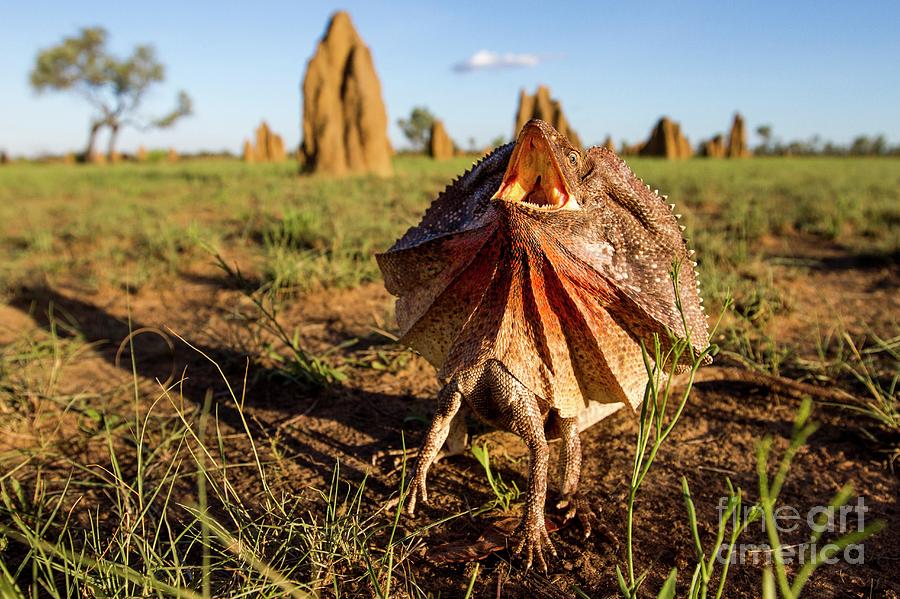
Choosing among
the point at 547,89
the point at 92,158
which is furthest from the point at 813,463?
the point at 92,158

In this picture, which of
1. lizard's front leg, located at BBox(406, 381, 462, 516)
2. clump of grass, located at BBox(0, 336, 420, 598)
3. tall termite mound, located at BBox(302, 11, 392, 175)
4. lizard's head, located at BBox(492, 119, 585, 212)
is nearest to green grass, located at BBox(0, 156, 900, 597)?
clump of grass, located at BBox(0, 336, 420, 598)

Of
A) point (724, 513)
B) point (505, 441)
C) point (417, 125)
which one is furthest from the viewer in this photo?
point (417, 125)

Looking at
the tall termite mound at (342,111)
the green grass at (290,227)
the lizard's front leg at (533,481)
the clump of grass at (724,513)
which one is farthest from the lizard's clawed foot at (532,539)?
the tall termite mound at (342,111)

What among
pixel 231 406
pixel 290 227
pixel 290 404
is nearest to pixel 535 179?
pixel 290 404

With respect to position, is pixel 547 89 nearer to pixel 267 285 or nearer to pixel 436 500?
pixel 267 285

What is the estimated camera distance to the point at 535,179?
4.93ft

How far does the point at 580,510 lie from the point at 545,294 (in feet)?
2.34

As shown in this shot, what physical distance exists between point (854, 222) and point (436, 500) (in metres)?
6.33

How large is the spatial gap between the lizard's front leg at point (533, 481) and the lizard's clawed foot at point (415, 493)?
0.32m

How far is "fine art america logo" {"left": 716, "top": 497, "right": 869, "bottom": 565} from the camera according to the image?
1.58 meters

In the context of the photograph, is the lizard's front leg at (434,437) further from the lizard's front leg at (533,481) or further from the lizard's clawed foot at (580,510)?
the lizard's clawed foot at (580,510)

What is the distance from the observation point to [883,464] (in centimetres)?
200

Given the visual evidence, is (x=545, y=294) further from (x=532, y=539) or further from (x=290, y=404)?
(x=290, y=404)

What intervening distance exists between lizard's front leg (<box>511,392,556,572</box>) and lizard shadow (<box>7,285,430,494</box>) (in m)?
0.52
